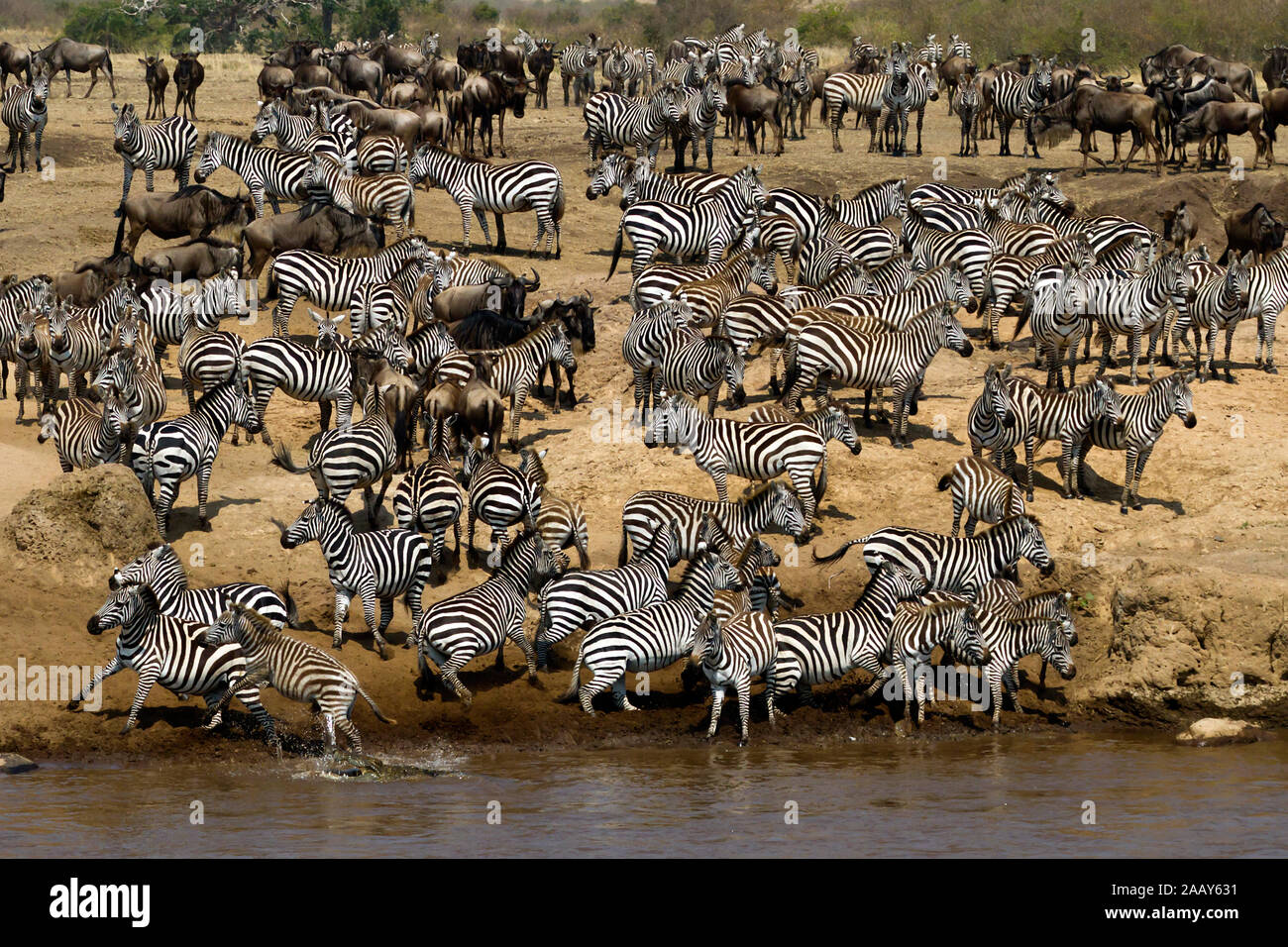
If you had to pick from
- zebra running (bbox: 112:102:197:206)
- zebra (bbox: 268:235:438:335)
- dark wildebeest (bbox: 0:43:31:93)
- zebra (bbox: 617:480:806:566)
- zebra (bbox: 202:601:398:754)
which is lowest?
zebra (bbox: 202:601:398:754)

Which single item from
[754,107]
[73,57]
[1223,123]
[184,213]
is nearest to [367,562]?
[184,213]

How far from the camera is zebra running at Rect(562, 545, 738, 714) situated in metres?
14.0

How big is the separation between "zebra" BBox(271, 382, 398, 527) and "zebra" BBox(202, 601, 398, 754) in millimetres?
2835

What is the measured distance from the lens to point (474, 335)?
67.6ft

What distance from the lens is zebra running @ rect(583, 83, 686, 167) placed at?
99.3 ft

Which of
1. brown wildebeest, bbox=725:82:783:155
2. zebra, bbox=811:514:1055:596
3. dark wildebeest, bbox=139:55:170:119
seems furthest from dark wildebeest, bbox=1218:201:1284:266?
dark wildebeest, bbox=139:55:170:119

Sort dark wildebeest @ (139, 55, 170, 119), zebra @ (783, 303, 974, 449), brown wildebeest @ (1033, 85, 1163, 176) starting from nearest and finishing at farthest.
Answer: zebra @ (783, 303, 974, 449), brown wildebeest @ (1033, 85, 1163, 176), dark wildebeest @ (139, 55, 170, 119)

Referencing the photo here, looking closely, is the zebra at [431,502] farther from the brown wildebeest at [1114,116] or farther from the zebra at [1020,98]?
the zebra at [1020,98]

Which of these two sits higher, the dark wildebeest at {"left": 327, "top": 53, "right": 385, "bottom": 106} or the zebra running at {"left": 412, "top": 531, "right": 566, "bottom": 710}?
the dark wildebeest at {"left": 327, "top": 53, "right": 385, "bottom": 106}

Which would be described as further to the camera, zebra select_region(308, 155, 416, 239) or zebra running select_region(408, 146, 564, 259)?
zebra running select_region(408, 146, 564, 259)

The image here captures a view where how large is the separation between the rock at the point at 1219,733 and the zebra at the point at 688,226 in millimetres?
11322

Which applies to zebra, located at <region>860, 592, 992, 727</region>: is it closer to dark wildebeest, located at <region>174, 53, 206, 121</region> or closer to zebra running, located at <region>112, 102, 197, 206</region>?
zebra running, located at <region>112, 102, 197, 206</region>

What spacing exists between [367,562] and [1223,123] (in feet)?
70.0

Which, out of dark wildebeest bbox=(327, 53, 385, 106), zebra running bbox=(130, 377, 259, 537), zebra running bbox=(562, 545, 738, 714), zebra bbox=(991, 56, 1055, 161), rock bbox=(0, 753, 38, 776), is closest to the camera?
rock bbox=(0, 753, 38, 776)
